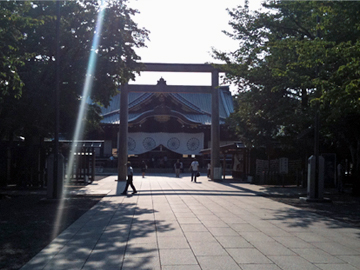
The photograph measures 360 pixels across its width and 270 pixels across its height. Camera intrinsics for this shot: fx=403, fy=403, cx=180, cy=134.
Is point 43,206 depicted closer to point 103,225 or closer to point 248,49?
point 103,225

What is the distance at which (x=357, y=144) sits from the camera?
19.1m

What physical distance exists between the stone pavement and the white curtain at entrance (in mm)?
30772

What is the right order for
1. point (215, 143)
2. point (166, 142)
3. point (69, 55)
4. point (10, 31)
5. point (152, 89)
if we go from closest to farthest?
point (10, 31), point (69, 55), point (152, 89), point (215, 143), point (166, 142)

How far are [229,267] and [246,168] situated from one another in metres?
22.8

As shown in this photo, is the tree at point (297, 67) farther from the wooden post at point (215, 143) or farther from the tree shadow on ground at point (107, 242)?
the tree shadow on ground at point (107, 242)


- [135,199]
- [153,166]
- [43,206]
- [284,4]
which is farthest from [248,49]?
[153,166]

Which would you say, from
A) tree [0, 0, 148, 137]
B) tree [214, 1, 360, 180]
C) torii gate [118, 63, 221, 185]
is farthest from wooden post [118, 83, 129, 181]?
tree [0, 0, 148, 137]

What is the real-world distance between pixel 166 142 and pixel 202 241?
1399 inches

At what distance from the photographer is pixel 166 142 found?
42.8 meters

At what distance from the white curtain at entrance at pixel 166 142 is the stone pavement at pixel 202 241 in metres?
30.8

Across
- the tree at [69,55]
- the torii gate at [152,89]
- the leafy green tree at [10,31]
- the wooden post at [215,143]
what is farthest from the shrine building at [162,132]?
the leafy green tree at [10,31]

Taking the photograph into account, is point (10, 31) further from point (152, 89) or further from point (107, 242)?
point (152, 89)

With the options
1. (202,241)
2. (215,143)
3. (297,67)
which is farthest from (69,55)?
(215,143)

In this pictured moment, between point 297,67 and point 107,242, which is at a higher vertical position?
point 297,67
